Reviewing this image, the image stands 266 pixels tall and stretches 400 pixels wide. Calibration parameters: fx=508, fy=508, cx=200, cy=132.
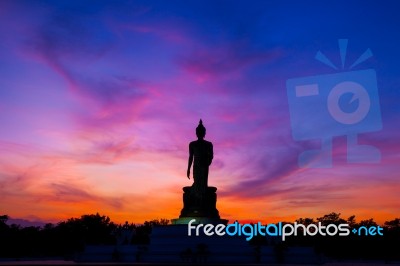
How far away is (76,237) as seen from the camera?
56.0 m

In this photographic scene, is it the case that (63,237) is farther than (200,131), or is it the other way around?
(63,237)

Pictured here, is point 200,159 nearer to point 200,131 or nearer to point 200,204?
point 200,131

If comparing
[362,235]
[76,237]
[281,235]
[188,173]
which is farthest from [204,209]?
[76,237]

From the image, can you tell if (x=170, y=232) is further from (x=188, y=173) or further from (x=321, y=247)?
(x=321, y=247)

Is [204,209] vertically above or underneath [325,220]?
underneath

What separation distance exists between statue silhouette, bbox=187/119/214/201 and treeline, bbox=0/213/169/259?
16.0ft

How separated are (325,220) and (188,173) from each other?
1735 inches

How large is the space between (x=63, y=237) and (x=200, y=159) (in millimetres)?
30296

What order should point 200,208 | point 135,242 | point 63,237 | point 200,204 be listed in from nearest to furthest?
point 200,208 → point 200,204 → point 135,242 → point 63,237

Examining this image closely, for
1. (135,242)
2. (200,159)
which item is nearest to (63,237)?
(135,242)

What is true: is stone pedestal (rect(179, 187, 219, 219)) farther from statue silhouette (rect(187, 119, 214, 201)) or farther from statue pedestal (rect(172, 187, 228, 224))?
statue silhouette (rect(187, 119, 214, 201))

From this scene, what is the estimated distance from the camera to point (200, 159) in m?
28.9

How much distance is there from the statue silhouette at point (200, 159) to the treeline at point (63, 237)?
4.87m

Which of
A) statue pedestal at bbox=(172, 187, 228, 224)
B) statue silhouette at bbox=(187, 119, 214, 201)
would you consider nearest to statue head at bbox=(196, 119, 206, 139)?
statue silhouette at bbox=(187, 119, 214, 201)
